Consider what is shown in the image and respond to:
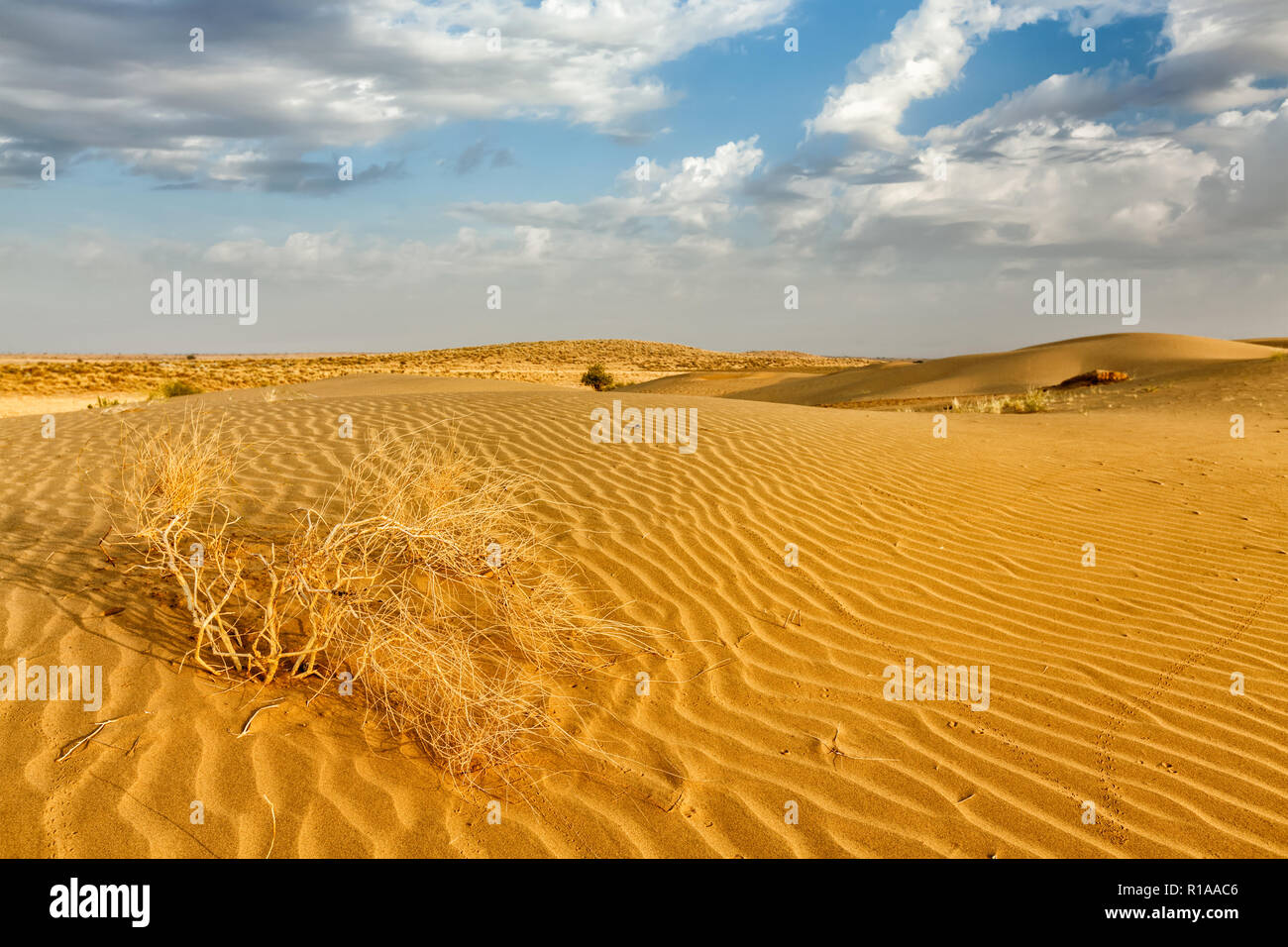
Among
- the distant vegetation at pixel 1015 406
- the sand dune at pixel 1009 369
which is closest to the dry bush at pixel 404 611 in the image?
the distant vegetation at pixel 1015 406

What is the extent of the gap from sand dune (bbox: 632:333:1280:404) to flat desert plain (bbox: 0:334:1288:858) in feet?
65.3

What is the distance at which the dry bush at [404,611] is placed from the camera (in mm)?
3367

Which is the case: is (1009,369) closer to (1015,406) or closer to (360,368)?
(1015,406)

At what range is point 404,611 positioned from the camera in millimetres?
3402

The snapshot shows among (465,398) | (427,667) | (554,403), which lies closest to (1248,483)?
(554,403)

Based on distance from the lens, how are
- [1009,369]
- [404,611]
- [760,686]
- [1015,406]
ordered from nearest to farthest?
[404,611]
[760,686]
[1015,406]
[1009,369]

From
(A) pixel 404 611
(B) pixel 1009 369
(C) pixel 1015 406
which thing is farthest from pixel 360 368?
(A) pixel 404 611

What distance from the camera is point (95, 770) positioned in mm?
2885

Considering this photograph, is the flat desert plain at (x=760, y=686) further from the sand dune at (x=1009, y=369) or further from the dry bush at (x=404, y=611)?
the sand dune at (x=1009, y=369)

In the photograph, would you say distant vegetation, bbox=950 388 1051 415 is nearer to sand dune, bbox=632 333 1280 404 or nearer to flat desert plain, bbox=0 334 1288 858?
sand dune, bbox=632 333 1280 404

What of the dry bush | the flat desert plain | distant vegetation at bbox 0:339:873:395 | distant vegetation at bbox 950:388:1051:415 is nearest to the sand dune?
distant vegetation at bbox 950:388:1051:415

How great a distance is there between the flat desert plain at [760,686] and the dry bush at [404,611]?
14 cm

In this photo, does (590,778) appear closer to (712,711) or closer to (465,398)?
(712,711)

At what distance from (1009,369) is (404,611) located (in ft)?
99.8
